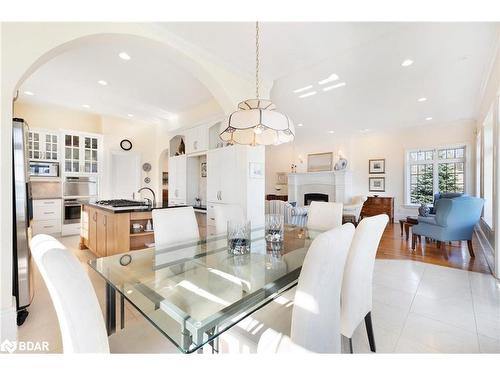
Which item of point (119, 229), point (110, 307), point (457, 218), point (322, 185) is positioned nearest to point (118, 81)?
A: point (119, 229)

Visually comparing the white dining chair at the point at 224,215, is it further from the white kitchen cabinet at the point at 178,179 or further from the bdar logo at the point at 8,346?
the white kitchen cabinet at the point at 178,179

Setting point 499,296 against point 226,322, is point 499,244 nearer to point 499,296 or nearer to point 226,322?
point 499,296

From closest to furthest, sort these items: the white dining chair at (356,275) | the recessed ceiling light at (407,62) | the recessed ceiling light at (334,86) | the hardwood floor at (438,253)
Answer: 1. the white dining chair at (356,275)
2. the recessed ceiling light at (407,62)
3. the hardwood floor at (438,253)
4. the recessed ceiling light at (334,86)

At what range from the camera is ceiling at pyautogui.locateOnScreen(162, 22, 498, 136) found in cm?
240

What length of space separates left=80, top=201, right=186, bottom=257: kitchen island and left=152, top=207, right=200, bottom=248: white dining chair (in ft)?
3.98

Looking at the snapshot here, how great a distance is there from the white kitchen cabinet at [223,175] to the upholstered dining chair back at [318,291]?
2431mm

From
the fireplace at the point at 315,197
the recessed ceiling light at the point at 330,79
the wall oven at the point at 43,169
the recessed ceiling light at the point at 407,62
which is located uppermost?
the recessed ceiling light at the point at 330,79

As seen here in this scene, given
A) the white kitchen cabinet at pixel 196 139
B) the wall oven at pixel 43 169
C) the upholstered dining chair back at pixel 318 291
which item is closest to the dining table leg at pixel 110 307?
the upholstered dining chair back at pixel 318 291

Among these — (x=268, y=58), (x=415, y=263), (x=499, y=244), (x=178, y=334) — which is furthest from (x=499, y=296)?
(x=268, y=58)

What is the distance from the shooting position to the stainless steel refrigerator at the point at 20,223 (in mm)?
1880

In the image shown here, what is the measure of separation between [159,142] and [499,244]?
21.8 ft

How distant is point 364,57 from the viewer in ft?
9.52

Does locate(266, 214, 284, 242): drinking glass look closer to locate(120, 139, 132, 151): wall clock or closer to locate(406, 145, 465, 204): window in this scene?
locate(120, 139, 132, 151): wall clock

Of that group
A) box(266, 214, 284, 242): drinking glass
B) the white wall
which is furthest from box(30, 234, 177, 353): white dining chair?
the white wall
